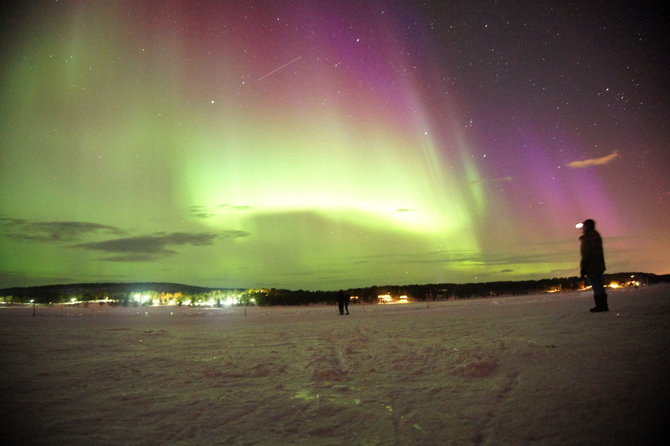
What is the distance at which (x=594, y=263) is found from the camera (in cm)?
985

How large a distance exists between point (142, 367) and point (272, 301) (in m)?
70.1

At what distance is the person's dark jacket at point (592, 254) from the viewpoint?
9781mm

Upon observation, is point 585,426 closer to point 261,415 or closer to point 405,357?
point 261,415

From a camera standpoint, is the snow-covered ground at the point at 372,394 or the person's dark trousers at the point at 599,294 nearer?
the snow-covered ground at the point at 372,394

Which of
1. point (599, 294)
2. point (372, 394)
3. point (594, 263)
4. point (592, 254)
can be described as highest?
point (592, 254)

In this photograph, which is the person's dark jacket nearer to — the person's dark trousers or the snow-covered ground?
the person's dark trousers

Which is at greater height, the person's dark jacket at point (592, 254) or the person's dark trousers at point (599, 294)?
the person's dark jacket at point (592, 254)

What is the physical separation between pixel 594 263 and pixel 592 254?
0.23 m

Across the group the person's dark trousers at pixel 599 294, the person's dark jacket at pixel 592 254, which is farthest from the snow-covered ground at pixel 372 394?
the person's dark jacket at pixel 592 254

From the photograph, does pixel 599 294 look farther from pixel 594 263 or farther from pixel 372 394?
pixel 372 394

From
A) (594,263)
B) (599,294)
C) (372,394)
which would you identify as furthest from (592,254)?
(372,394)

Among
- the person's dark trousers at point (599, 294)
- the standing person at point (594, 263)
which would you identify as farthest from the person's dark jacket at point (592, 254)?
the person's dark trousers at point (599, 294)

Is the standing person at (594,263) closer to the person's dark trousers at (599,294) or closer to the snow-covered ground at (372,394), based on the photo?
the person's dark trousers at (599,294)

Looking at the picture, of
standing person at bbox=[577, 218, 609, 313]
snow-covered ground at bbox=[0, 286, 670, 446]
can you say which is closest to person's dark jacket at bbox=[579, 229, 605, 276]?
standing person at bbox=[577, 218, 609, 313]
